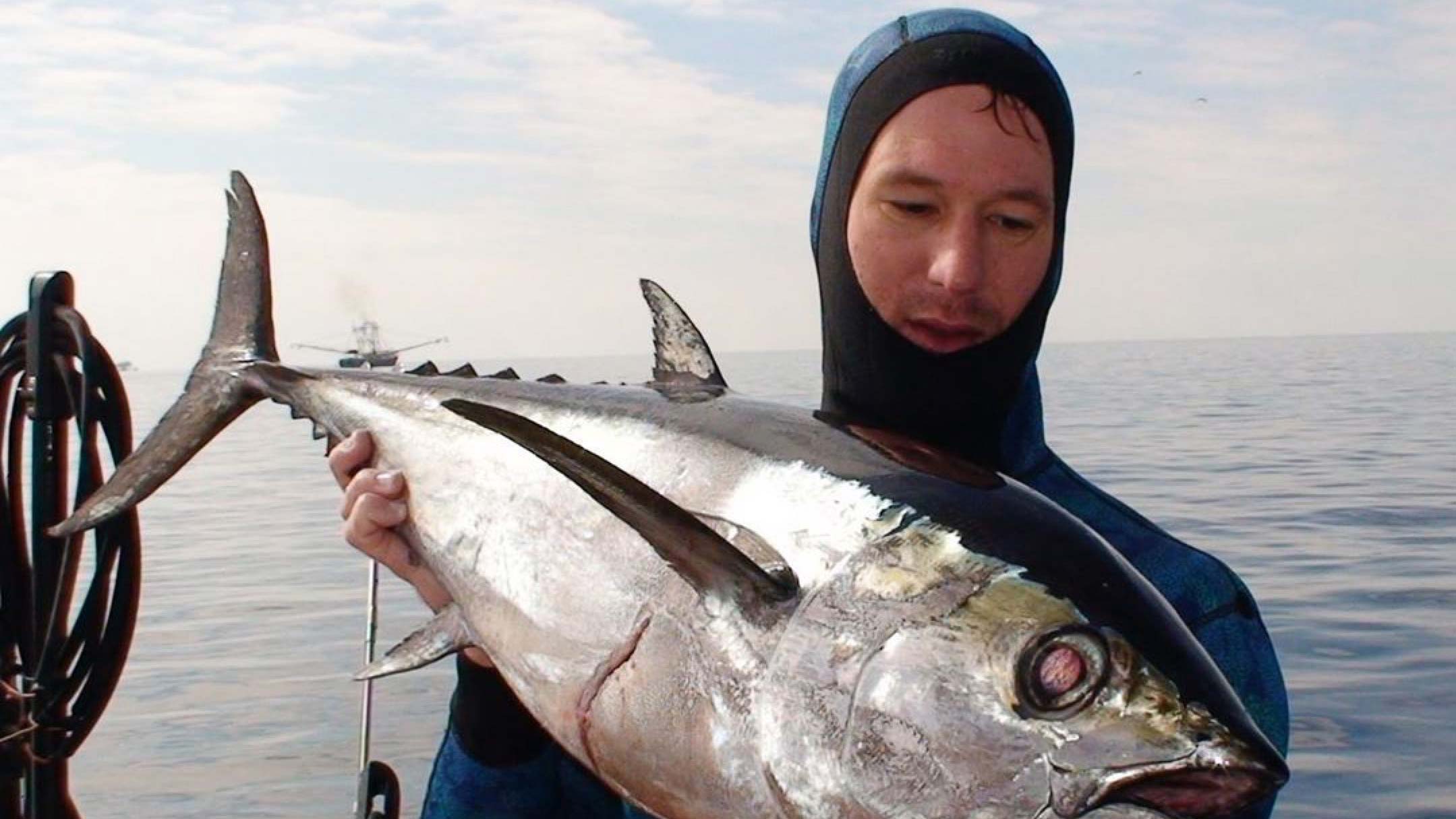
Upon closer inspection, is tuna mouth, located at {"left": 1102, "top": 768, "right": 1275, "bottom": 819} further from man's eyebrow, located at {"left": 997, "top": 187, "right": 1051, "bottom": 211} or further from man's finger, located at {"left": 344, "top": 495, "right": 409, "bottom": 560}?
man's finger, located at {"left": 344, "top": 495, "right": 409, "bottom": 560}

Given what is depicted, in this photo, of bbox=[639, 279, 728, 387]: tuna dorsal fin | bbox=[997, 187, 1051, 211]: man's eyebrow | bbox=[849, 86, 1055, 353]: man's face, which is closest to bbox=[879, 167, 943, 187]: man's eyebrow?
bbox=[849, 86, 1055, 353]: man's face

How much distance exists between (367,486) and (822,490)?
1066 millimetres

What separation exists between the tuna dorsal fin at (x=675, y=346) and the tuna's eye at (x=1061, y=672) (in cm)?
97

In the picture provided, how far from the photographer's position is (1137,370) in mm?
51375

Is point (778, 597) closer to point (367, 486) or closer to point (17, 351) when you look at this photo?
point (367, 486)

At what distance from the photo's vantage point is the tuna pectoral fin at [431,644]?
7.89ft

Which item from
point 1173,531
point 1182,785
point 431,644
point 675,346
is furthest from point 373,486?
point 1173,531

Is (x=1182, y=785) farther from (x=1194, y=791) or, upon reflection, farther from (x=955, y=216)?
(x=955, y=216)

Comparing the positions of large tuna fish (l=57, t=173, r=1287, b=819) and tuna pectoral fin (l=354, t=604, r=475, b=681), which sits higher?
large tuna fish (l=57, t=173, r=1287, b=819)

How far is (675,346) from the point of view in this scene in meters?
2.53

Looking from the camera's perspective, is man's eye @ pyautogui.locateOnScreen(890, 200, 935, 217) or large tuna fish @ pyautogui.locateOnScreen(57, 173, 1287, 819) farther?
man's eye @ pyautogui.locateOnScreen(890, 200, 935, 217)

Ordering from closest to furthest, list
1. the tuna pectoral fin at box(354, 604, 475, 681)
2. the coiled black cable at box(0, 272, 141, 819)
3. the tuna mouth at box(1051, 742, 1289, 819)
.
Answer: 1. the tuna mouth at box(1051, 742, 1289, 819)
2. the tuna pectoral fin at box(354, 604, 475, 681)
3. the coiled black cable at box(0, 272, 141, 819)

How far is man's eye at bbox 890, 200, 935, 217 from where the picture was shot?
244 cm

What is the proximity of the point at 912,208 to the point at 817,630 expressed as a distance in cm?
97
